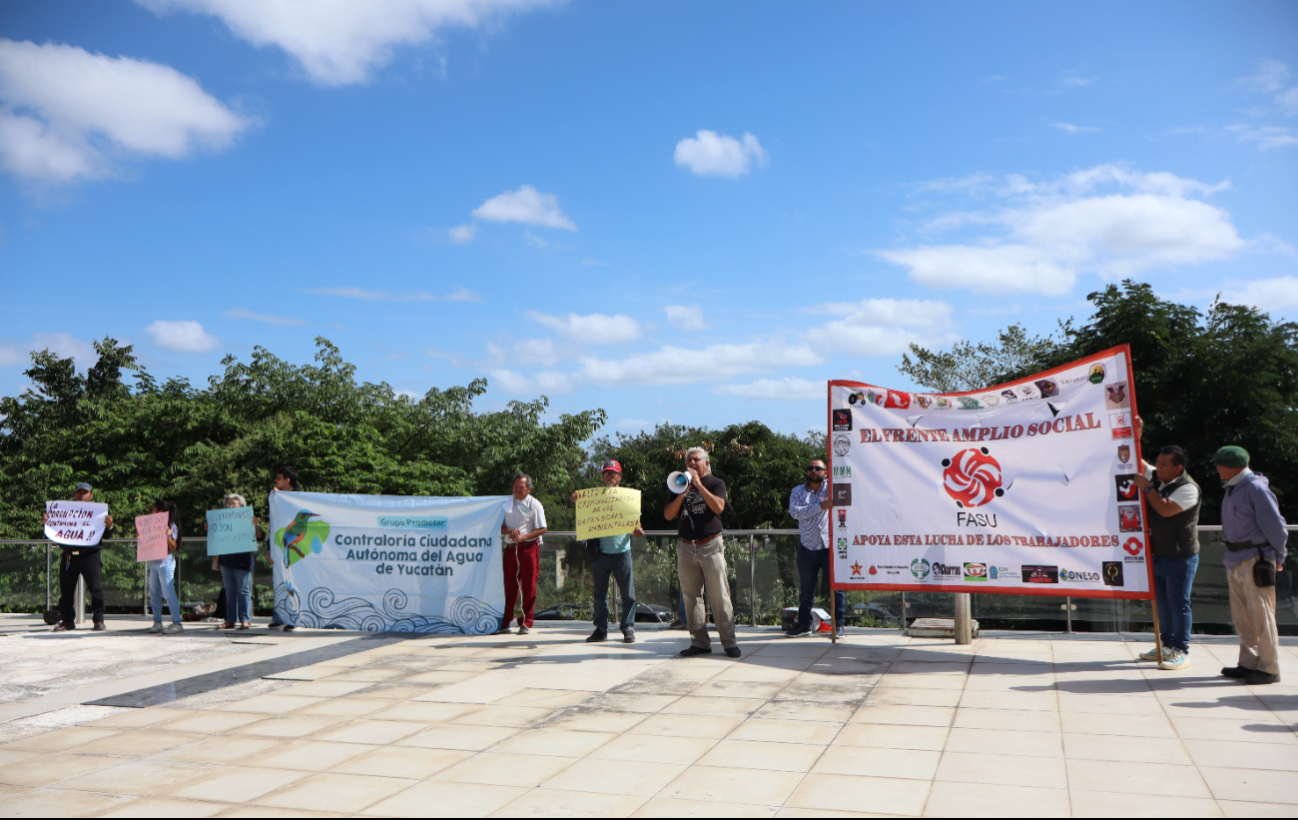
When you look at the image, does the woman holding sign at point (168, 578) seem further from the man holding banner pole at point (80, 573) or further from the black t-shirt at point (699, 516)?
the black t-shirt at point (699, 516)

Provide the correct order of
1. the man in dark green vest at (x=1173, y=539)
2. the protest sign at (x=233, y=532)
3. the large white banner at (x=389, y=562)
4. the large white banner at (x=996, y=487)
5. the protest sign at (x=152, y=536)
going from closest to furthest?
the man in dark green vest at (x=1173, y=539) → the large white banner at (x=996, y=487) → the large white banner at (x=389, y=562) → the protest sign at (x=233, y=532) → the protest sign at (x=152, y=536)

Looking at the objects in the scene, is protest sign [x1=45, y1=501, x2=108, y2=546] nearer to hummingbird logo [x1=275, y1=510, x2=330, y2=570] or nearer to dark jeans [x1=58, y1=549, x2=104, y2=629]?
dark jeans [x1=58, y1=549, x2=104, y2=629]

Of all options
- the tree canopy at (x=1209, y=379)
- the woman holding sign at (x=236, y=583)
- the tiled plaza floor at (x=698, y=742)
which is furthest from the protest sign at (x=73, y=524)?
the tree canopy at (x=1209, y=379)

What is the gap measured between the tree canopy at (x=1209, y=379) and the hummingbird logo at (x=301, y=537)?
16770mm

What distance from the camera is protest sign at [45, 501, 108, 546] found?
452 inches

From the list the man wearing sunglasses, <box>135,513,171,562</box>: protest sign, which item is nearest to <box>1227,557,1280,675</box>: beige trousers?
the man wearing sunglasses

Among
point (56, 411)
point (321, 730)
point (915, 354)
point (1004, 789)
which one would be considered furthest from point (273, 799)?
point (915, 354)

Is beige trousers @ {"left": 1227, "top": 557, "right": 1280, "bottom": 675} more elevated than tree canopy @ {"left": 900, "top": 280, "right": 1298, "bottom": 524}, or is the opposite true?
tree canopy @ {"left": 900, "top": 280, "right": 1298, "bottom": 524}

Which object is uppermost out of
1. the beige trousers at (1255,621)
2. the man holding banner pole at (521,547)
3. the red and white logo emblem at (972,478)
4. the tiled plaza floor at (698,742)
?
the red and white logo emblem at (972,478)

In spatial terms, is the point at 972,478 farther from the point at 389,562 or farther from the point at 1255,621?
the point at 389,562

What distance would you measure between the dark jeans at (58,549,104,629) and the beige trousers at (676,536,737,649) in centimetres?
775

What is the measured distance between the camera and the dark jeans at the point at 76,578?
37.8ft

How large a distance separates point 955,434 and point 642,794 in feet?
17.2

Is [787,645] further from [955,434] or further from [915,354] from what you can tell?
[915,354]
